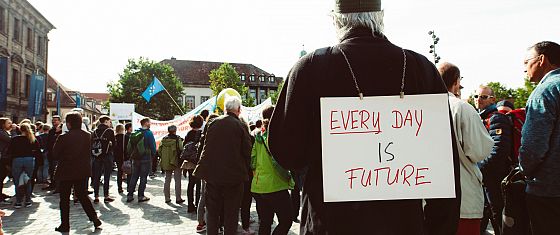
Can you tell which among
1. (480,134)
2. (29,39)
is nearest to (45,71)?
(29,39)

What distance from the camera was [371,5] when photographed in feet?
5.63

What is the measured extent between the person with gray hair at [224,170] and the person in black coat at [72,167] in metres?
2.68

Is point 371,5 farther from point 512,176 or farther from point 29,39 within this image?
point 29,39

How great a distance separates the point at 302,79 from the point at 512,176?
237 cm

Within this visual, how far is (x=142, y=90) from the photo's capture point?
50906 mm

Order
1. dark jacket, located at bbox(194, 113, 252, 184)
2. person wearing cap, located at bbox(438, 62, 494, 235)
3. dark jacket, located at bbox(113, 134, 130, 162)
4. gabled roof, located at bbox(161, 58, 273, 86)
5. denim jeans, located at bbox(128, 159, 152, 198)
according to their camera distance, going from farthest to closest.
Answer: gabled roof, located at bbox(161, 58, 273, 86), dark jacket, located at bbox(113, 134, 130, 162), denim jeans, located at bbox(128, 159, 152, 198), dark jacket, located at bbox(194, 113, 252, 184), person wearing cap, located at bbox(438, 62, 494, 235)

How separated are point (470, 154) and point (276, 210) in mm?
→ 2694

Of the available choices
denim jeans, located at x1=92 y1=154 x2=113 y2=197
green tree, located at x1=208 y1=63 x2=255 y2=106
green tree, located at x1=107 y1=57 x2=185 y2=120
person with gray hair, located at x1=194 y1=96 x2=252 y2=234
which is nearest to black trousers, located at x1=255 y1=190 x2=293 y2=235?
person with gray hair, located at x1=194 y1=96 x2=252 y2=234

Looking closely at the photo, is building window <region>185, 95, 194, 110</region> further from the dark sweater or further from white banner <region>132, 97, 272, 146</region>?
the dark sweater

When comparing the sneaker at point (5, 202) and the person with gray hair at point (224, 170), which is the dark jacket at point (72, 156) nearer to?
the person with gray hair at point (224, 170)

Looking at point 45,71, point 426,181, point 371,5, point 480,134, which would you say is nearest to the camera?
point 426,181

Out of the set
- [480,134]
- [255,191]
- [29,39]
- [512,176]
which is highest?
[29,39]

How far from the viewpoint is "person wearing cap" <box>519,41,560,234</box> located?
8.84 feet

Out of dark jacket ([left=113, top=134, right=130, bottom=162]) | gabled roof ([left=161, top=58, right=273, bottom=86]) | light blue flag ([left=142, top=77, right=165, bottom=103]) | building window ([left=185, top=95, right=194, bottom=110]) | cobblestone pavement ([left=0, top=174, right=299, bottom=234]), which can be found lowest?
cobblestone pavement ([left=0, top=174, right=299, bottom=234])
